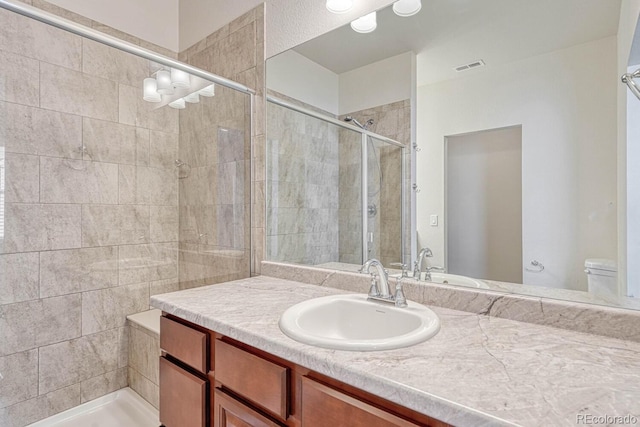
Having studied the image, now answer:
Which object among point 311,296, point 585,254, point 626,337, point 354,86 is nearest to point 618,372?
point 626,337

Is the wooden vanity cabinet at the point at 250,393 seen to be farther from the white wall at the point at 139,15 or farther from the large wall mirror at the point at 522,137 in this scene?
the white wall at the point at 139,15

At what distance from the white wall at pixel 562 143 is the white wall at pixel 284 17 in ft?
2.14

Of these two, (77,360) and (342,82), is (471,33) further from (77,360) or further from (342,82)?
(77,360)

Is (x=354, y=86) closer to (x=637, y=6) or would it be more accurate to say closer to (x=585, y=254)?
(x=637, y=6)

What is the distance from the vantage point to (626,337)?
0.88 m

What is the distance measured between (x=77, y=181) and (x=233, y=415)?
A: 1653 mm

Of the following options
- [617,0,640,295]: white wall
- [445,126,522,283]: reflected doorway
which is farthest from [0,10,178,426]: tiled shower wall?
[617,0,640,295]: white wall

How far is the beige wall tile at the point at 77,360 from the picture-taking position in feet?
5.85

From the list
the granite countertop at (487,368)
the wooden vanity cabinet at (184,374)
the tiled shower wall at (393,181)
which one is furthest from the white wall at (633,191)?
the wooden vanity cabinet at (184,374)

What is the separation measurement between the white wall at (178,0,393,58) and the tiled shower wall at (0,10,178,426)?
647mm

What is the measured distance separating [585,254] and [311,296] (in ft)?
3.02

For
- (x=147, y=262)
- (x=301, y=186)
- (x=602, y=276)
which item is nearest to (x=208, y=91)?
(x=301, y=186)

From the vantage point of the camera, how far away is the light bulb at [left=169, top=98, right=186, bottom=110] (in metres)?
2.10

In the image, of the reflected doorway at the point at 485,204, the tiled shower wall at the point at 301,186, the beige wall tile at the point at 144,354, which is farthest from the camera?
the beige wall tile at the point at 144,354
